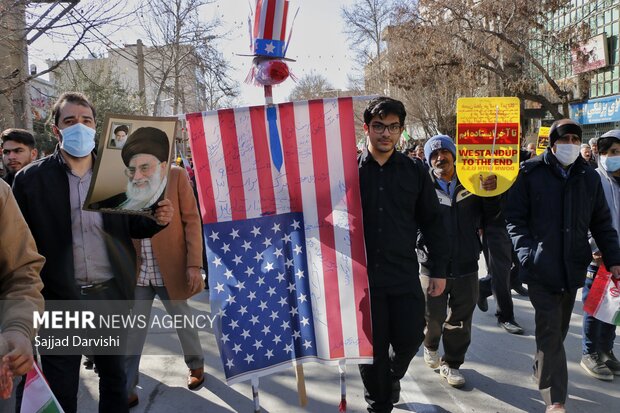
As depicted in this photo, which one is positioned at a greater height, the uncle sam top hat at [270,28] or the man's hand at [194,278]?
the uncle sam top hat at [270,28]

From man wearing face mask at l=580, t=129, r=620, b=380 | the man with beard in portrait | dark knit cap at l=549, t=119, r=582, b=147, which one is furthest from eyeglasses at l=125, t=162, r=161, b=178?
man wearing face mask at l=580, t=129, r=620, b=380

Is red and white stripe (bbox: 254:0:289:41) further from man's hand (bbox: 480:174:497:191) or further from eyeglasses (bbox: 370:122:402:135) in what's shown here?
man's hand (bbox: 480:174:497:191)

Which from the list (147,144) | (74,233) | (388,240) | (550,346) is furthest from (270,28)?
(550,346)

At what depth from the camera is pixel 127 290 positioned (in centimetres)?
300

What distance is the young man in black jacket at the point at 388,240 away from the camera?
305cm

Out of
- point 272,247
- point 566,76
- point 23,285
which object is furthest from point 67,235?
point 566,76

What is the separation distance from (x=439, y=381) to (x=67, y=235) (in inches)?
114

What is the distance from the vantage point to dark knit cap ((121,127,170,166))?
2582mm

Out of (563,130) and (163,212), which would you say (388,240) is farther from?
(563,130)

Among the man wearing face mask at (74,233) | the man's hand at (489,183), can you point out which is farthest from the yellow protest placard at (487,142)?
the man wearing face mask at (74,233)

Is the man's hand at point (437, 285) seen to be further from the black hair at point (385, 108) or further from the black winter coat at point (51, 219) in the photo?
the black winter coat at point (51, 219)

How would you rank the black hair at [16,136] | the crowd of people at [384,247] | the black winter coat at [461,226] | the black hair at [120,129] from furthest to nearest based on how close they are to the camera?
the black hair at [16,136] → the black winter coat at [461,226] → the crowd of people at [384,247] → the black hair at [120,129]

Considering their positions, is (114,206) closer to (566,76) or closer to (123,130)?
(123,130)

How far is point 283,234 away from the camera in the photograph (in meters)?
3.00
